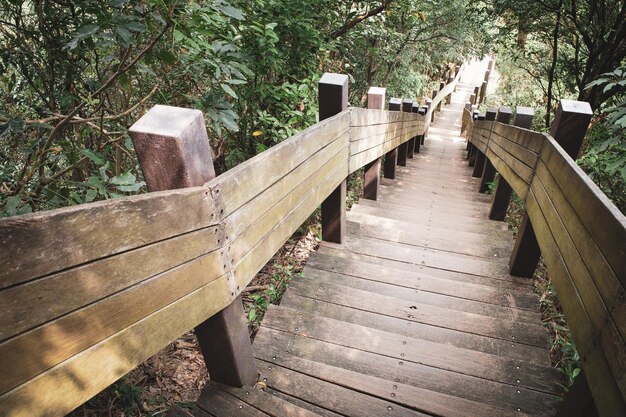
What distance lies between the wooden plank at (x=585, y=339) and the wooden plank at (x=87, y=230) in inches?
60.3

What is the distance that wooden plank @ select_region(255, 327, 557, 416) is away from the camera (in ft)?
6.24

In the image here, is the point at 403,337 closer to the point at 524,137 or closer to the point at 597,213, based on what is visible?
the point at 597,213

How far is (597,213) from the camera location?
137 cm

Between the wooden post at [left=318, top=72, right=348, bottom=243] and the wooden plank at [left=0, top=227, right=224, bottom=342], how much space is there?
1.91 metres

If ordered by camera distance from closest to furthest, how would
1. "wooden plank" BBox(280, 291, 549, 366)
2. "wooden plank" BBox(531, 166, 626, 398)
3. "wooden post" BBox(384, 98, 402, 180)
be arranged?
"wooden plank" BBox(531, 166, 626, 398) < "wooden plank" BBox(280, 291, 549, 366) < "wooden post" BBox(384, 98, 402, 180)

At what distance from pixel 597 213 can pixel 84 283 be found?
1.81 m

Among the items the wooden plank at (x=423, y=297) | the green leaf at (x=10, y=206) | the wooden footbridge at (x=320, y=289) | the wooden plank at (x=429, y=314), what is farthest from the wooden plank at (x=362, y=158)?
the green leaf at (x=10, y=206)

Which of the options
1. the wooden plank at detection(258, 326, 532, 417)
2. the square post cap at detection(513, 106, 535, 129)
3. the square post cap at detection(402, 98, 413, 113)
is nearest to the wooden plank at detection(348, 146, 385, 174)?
the square post cap at detection(513, 106, 535, 129)

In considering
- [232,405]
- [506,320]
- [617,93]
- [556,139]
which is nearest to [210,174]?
[232,405]

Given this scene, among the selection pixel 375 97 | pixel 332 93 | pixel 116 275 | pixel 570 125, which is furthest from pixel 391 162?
pixel 116 275

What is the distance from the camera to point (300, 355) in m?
2.23

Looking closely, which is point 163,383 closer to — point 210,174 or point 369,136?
point 210,174

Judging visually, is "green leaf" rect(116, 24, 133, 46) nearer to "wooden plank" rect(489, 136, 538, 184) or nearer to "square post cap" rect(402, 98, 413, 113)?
"wooden plank" rect(489, 136, 538, 184)

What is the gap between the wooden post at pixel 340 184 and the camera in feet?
9.19
